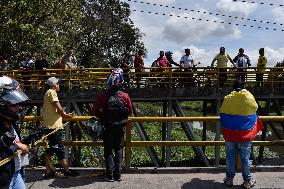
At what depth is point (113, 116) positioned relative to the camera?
7.16 m

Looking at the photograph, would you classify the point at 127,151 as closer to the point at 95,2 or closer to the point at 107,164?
the point at 107,164

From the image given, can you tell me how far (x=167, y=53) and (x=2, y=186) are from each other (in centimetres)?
1400

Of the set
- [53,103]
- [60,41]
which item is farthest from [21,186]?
[60,41]

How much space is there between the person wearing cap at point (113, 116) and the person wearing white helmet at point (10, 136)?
2.74 meters

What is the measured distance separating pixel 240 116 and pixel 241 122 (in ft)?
0.31

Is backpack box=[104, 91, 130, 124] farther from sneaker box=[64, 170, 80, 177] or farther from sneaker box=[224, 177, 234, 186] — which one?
sneaker box=[224, 177, 234, 186]

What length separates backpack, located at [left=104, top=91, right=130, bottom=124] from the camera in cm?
716

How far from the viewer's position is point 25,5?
24578 mm

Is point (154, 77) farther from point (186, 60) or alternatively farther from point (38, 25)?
point (38, 25)

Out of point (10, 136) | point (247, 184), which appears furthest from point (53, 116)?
point (247, 184)

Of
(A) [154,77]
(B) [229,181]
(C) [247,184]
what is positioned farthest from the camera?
(A) [154,77]

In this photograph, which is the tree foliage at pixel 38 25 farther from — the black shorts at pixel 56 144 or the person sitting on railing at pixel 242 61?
the black shorts at pixel 56 144

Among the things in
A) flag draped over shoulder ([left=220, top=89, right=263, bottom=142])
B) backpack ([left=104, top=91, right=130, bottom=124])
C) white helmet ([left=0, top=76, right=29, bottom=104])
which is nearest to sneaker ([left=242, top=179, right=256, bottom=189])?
flag draped over shoulder ([left=220, top=89, right=263, bottom=142])

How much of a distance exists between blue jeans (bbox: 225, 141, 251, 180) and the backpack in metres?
1.76
